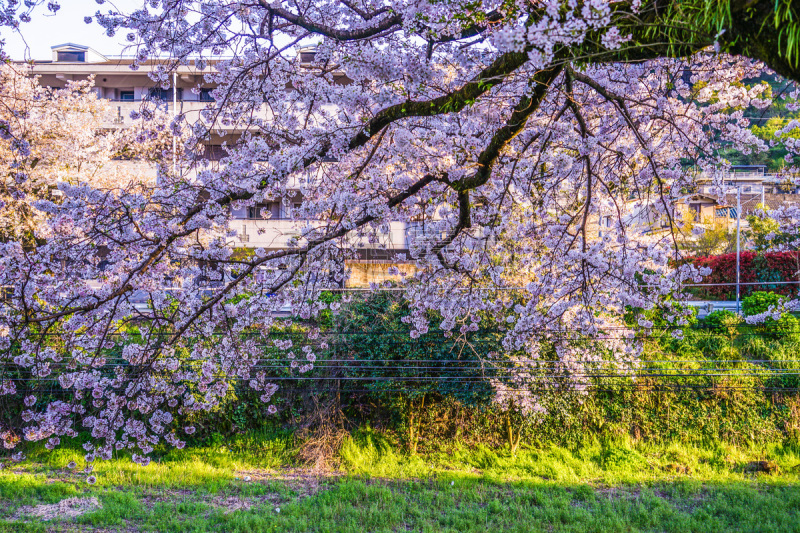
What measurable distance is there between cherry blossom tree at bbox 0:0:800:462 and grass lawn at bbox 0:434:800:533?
6.48 feet

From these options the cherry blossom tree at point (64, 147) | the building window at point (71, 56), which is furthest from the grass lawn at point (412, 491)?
the building window at point (71, 56)

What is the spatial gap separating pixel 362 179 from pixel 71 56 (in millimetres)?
19905

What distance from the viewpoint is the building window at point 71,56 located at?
19.1m

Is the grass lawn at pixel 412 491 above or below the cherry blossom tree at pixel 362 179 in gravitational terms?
below

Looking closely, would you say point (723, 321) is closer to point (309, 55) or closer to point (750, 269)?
point (309, 55)

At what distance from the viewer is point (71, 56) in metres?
19.2

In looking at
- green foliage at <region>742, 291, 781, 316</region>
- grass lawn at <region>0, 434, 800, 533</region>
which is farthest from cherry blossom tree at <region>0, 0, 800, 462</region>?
green foliage at <region>742, 291, 781, 316</region>

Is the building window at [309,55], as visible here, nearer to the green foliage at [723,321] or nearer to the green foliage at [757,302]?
the green foliage at [723,321]

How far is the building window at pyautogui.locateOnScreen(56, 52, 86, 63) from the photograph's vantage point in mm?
19078

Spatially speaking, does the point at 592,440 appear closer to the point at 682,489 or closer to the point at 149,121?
the point at 682,489

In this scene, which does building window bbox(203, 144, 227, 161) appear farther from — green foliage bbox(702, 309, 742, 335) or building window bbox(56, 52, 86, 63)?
building window bbox(56, 52, 86, 63)

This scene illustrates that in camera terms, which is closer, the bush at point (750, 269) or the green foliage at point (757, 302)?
the green foliage at point (757, 302)

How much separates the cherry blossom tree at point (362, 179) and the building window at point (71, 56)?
18.1 m

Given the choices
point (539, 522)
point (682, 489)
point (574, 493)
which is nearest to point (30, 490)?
point (539, 522)
